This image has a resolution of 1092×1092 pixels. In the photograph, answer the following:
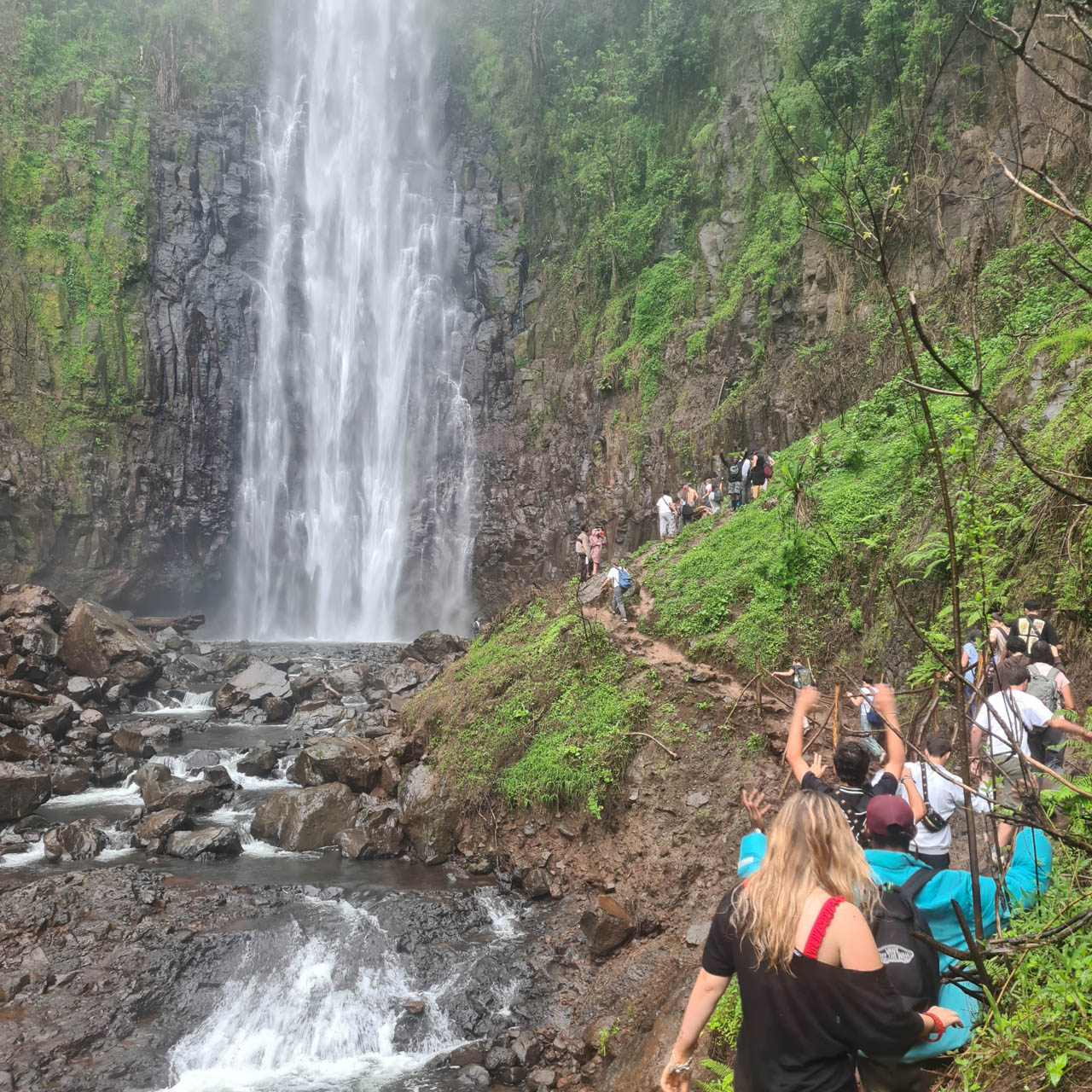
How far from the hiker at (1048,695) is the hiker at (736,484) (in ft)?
29.6

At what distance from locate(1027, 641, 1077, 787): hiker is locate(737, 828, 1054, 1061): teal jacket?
155cm

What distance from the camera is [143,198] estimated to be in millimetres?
28984

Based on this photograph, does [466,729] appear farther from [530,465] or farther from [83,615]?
[530,465]

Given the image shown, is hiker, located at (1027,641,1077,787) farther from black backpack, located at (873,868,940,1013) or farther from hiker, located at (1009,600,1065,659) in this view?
black backpack, located at (873,868,940,1013)

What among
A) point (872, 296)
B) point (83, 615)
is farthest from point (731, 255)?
point (83, 615)

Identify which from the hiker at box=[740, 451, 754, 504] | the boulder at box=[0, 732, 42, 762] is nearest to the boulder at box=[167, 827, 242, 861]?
the boulder at box=[0, 732, 42, 762]

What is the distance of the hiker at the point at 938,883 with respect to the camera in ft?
8.40

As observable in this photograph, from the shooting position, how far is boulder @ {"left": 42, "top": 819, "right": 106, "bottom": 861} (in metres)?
9.65

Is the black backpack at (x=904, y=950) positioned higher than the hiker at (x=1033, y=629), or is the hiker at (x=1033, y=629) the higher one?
the hiker at (x=1033, y=629)

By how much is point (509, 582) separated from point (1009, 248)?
17.1 m

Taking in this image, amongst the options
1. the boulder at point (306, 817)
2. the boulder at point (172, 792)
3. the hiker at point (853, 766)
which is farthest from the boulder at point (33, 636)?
the hiker at point (853, 766)

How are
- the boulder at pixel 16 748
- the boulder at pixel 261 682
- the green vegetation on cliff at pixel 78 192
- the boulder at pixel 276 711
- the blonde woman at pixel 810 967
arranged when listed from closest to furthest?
the blonde woman at pixel 810 967
the boulder at pixel 16 748
the boulder at pixel 276 711
the boulder at pixel 261 682
the green vegetation on cliff at pixel 78 192

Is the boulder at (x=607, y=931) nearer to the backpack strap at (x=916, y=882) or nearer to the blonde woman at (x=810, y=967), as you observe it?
the backpack strap at (x=916, y=882)

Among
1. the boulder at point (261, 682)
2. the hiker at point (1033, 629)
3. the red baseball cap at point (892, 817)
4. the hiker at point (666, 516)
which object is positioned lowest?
the boulder at point (261, 682)
